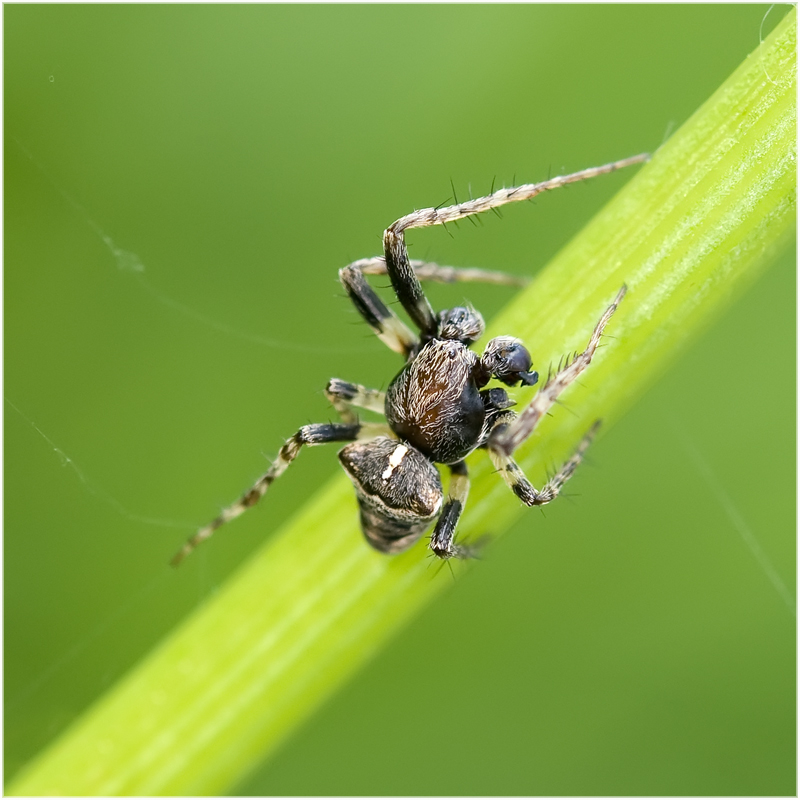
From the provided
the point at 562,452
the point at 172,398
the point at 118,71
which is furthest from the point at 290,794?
the point at 118,71

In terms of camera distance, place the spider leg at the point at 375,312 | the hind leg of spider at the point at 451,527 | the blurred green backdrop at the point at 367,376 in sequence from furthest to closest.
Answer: the blurred green backdrop at the point at 367,376 < the spider leg at the point at 375,312 < the hind leg of spider at the point at 451,527

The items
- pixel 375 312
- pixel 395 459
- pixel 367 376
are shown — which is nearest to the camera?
pixel 395 459

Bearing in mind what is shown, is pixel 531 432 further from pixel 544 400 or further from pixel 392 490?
pixel 392 490

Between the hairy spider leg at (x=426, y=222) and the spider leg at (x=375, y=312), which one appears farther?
the spider leg at (x=375, y=312)

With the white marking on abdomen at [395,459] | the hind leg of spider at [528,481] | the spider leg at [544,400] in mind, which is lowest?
the hind leg of spider at [528,481]

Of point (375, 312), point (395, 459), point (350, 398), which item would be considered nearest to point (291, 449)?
point (350, 398)

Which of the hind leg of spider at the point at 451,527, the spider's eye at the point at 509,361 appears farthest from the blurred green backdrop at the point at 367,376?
the spider's eye at the point at 509,361

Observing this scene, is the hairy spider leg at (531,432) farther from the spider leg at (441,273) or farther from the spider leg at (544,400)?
the spider leg at (441,273)
